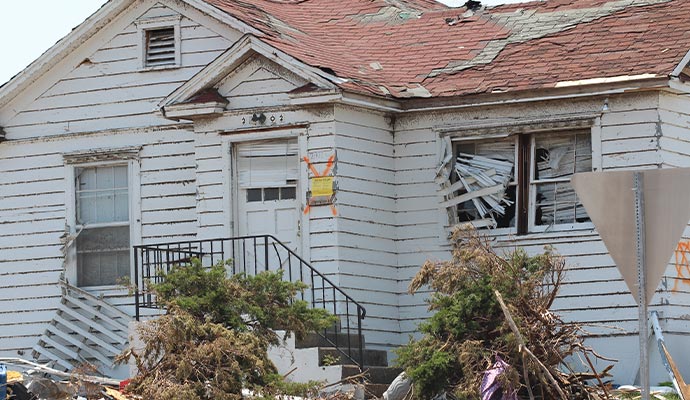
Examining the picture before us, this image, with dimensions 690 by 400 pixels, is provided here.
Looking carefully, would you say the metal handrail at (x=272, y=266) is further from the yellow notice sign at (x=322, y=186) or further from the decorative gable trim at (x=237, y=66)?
the decorative gable trim at (x=237, y=66)

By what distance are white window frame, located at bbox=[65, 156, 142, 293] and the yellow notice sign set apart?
3.29m

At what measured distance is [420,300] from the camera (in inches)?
771

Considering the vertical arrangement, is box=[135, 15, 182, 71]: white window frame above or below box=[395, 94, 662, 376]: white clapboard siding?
above

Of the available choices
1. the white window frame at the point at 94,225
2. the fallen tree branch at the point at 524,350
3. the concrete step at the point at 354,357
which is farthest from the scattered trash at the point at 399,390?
the white window frame at the point at 94,225

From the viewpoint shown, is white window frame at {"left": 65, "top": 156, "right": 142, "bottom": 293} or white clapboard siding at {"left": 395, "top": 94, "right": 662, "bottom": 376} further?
white window frame at {"left": 65, "top": 156, "right": 142, "bottom": 293}

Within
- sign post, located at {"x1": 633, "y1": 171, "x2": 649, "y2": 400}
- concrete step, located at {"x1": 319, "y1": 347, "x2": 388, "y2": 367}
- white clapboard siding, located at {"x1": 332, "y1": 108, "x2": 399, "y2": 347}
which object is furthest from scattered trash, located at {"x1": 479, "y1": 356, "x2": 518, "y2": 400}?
white clapboard siding, located at {"x1": 332, "y1": 108, "x2": 399, "y2": 347}

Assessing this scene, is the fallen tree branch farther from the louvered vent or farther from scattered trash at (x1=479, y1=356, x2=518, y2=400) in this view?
the louvered vent

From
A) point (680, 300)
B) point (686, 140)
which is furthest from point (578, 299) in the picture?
point (686, 140)

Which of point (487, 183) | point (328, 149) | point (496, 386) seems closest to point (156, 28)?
point (328, 149)

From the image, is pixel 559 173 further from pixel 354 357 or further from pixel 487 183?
pixel 354 357

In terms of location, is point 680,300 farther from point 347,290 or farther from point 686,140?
point 347,290

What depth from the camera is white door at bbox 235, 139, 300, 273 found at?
19.2 m

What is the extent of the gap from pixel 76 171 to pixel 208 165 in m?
2.76

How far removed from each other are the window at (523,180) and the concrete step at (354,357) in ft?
6.98
